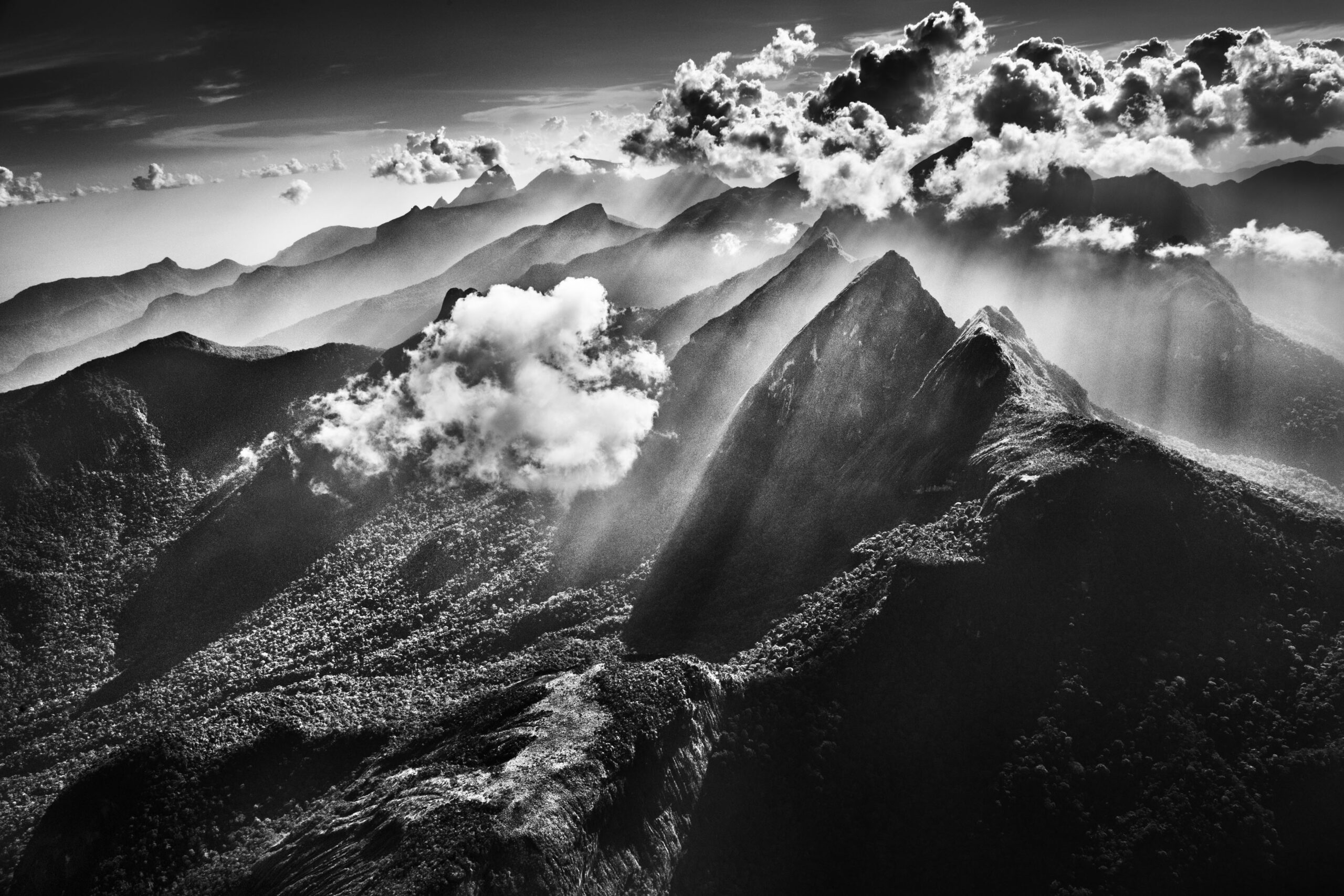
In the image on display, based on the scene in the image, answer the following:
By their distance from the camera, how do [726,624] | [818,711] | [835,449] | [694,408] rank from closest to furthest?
1. [818,711]
2. [726,624]
3. [835,449]
4. [694,408]

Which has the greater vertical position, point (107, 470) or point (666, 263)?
point (666, 263)

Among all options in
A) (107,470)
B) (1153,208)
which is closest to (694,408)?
(107,470)

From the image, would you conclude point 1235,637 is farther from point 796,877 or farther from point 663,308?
point 663,308

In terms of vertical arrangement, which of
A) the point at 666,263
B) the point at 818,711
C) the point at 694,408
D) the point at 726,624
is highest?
the point at 666,263

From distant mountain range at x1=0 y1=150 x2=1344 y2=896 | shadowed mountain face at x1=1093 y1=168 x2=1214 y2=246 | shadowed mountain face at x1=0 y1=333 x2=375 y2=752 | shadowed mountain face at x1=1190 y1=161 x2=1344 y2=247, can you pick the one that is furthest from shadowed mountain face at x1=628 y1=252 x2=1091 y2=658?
shadowed mountain face at x1=1190 y1=161 x2=1344 y2=247

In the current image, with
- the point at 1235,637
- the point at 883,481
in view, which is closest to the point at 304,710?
the point at 883,481

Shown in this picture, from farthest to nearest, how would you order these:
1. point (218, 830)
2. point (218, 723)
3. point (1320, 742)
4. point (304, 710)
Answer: point (304, 710)
point (218, 723)
point (218, 830)
point (1320, 742)

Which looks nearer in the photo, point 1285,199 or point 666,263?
point 1285,199

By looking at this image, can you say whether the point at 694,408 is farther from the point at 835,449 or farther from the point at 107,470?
the point at 107,470

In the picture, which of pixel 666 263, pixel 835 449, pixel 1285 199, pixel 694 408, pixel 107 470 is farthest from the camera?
pixel 666 263
